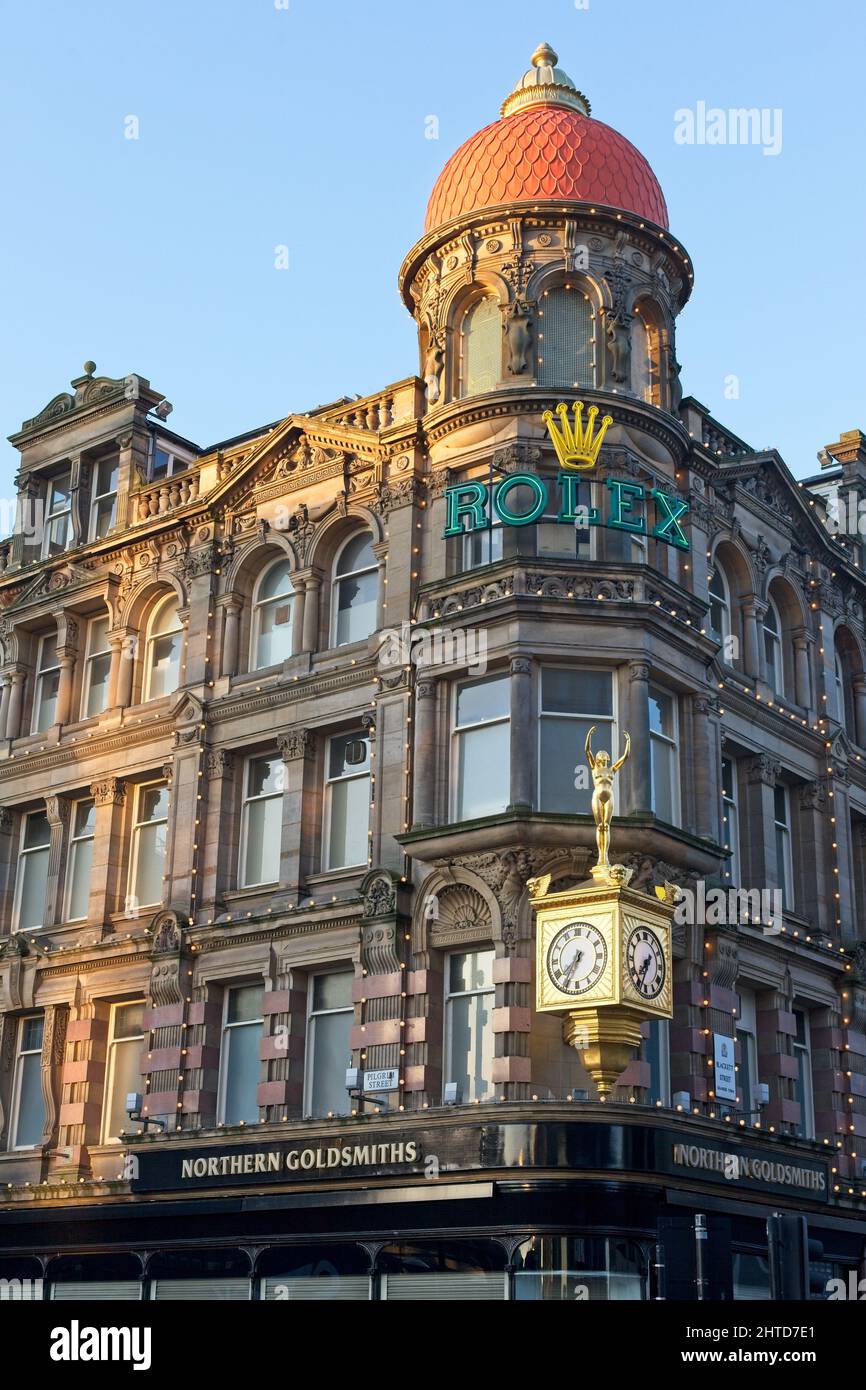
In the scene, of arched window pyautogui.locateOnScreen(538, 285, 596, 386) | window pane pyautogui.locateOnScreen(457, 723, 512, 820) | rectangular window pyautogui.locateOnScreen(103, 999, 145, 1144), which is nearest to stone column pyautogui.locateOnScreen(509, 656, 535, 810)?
window pane pyautogui.locateOnScreen(457, 723, 512, 820)

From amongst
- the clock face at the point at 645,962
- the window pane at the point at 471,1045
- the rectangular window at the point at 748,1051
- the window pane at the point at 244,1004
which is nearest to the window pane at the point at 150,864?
the window pane at the point at 244,1004

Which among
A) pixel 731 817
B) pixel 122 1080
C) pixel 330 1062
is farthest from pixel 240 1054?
pixel 731 817

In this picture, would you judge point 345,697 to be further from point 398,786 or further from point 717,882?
point 717,882

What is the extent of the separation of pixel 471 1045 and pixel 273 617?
34.8ft

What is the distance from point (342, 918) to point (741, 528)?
38.3ft

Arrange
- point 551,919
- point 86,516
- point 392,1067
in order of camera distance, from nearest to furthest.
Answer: point 551,919, point 392,1067, point 86,516

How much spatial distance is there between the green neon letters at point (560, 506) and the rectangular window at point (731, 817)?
4.96 meters

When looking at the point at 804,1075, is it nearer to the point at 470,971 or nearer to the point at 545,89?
the point at 470,971

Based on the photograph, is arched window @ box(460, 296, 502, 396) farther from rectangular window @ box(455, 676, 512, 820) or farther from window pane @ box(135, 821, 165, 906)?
window pane @ box(135, 821, 165, 906)

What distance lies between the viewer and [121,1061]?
3309 centimetres

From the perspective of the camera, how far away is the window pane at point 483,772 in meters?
27.8

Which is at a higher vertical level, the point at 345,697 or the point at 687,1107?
the point at 345,697
